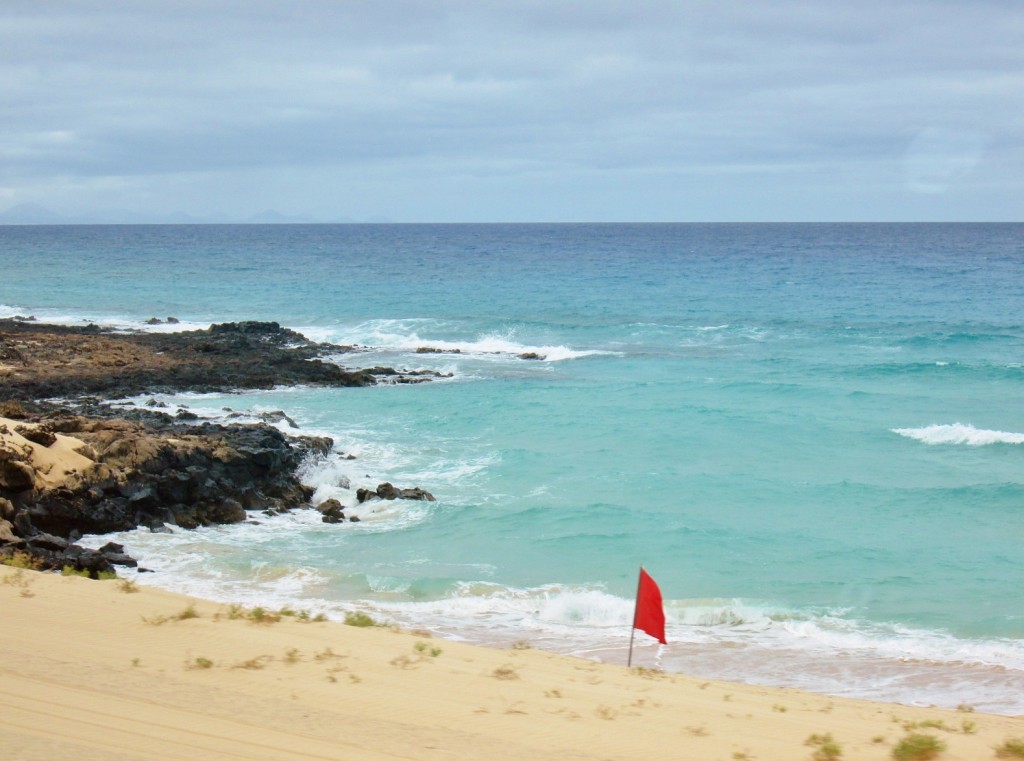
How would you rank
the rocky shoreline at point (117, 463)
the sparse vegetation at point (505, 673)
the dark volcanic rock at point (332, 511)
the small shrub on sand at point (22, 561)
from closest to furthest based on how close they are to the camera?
the sparse vegetation at point (505, 673)
the small shrub on sand at point (22, 561)
the rocky shoreline at point (117, 463)
the dark volcanic rock at point (332, 511)

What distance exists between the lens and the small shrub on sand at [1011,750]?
788cm

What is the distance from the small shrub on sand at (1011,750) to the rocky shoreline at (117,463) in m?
11.5

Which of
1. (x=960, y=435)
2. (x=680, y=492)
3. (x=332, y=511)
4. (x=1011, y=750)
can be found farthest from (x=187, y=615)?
(x=960, y=435)

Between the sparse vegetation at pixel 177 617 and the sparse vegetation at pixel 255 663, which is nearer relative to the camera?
the sparse vegetation at pixel 255 663

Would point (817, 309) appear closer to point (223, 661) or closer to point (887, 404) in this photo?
point (887, 404)

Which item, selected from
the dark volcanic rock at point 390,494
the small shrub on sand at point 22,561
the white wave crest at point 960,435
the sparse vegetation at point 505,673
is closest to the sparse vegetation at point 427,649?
the sparse vegetation at point 505,673

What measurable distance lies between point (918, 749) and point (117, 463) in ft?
51.4

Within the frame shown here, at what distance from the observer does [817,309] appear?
5578cm

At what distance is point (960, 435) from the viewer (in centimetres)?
2603

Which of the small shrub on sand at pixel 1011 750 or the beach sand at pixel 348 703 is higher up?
the small shrub on sand at pixel 1011 750

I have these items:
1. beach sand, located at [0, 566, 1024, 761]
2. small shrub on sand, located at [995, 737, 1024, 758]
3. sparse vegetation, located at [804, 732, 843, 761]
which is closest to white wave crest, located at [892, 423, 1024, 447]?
beach sand, located at [0, 566, 1024, 761]

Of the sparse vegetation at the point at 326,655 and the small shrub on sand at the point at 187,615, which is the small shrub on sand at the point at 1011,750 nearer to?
the sparse vegetation at the point at 326,655

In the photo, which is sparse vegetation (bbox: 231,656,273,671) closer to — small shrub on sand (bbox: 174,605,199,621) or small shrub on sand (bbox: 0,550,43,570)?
small shrub on sand (bbox: 174,605,199,621)

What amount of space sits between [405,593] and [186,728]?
7.99 meters
